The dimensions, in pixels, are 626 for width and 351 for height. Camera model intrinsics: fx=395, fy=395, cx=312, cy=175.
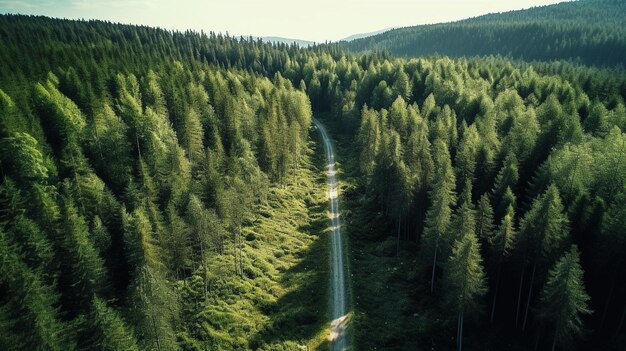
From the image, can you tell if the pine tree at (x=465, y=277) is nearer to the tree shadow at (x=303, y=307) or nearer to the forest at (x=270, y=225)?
the forest at (x=270, y=225)

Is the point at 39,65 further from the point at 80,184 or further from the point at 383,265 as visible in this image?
the point at 383,265

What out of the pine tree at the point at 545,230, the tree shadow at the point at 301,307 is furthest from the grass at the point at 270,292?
the pine tree at the point at 545,230

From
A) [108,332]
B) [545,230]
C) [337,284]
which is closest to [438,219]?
[545,230]

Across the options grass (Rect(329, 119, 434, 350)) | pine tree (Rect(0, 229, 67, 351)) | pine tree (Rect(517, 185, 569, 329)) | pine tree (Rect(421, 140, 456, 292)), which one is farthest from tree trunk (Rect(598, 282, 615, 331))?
pine tree (Rect(0, 229, 67, 351))

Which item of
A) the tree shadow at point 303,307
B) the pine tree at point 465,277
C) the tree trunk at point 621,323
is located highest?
the pine tree at point 465,277

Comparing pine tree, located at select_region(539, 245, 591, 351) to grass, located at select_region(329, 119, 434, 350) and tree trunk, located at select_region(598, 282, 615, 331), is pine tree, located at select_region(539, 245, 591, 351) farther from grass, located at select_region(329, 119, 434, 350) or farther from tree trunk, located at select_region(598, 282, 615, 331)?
grass, located at select_region(329, 119, 434, 350)

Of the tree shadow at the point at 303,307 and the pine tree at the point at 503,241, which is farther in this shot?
the tree shadow at the point at 303,307

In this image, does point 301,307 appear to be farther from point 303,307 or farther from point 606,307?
point 606,307
